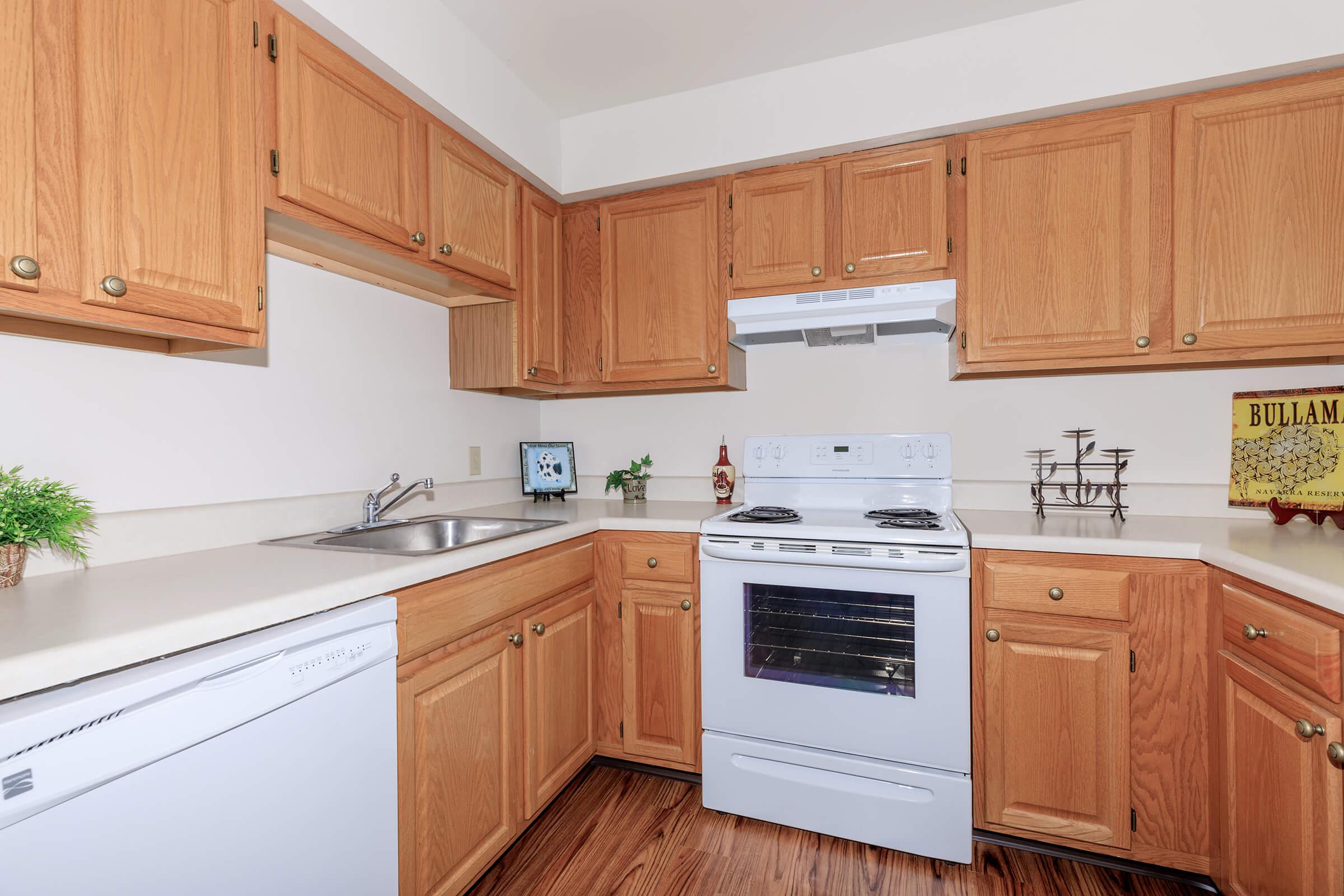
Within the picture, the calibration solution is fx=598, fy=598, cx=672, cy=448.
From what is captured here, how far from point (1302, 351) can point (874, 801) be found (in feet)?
5.72

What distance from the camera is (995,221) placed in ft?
6.30

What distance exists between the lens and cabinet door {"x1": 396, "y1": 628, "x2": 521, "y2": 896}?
1.31 meters

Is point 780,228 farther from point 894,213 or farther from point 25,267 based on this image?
point 25,267

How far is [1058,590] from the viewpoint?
163 centimetres

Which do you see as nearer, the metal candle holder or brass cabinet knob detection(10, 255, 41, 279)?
brass cabinet knob detection(10, 255, 41, 279)

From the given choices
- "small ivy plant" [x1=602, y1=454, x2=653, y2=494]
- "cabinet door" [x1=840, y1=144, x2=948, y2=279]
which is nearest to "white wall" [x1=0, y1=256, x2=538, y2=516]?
"small ivy plant" [x1=602, y1=454, x2=653, y2=494]

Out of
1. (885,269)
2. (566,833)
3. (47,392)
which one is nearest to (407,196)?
(47,392)

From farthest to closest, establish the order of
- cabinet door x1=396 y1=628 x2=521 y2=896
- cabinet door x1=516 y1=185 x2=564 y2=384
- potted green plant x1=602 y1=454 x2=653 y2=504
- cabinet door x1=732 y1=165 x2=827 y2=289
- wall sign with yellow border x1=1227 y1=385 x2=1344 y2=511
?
potted green plant x1=602 y1=454 x2=653 y2=504 → cabinet door x1=516 y1=185 x2=564 y2=384 → cabinet door x1=732 y1=165 x2=827 y2=289 → wall sign with yellow border x1=1227 y1=385 x2=1344 y2=511 → cabinet door x1=396 y1=628 x2=521 y2=896

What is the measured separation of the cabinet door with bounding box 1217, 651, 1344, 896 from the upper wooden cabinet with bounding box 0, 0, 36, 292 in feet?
7.75

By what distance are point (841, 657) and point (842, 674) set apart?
0.05 meters

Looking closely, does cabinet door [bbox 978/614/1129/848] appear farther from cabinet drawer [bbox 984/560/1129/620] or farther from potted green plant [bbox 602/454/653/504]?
potted green plant [bbox 602/454/653/504]

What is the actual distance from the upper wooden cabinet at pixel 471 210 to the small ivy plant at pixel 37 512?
3.39 ft

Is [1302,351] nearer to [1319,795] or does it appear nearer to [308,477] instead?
[1319,795]

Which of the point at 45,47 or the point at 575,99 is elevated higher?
the point at 575,99
